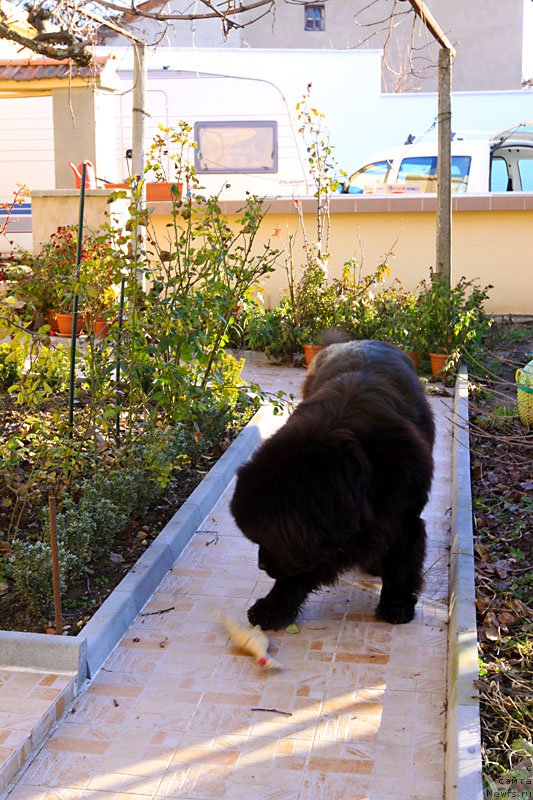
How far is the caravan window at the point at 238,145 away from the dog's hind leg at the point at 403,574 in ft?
38.2

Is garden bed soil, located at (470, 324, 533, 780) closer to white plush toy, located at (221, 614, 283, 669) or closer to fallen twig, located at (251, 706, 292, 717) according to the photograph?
fallen twig, located at (251, 706, 292, 717)

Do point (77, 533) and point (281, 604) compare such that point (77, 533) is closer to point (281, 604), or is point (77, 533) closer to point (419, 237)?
point (281, 604)

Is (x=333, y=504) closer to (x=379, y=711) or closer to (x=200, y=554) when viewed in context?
(x=379, y=711)

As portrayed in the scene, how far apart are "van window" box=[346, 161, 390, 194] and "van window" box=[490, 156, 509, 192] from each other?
65.1 inches

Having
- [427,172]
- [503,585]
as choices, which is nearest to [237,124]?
[427,172]

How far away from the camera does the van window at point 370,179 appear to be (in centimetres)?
1409

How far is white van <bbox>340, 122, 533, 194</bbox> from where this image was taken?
13305mm

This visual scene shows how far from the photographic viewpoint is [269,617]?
3.88m

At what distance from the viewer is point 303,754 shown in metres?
3.05

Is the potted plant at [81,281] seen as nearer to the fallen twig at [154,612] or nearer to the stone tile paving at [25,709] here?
the fallen twig at [154,612]

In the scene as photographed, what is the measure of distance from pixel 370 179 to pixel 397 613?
11.4 meters

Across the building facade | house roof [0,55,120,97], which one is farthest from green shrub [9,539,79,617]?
the building facade

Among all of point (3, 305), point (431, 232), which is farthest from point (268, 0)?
point (431, 232)

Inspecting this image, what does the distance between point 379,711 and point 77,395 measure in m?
3.37
